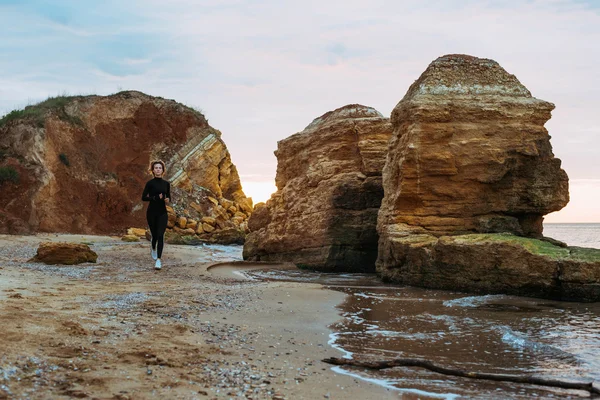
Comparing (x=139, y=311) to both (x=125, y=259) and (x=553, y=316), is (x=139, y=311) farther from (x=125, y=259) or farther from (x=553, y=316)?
(x=125, y=259)

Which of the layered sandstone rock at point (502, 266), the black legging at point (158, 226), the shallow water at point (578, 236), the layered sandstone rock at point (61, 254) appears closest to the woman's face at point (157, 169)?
the black legging at point (158, 226)

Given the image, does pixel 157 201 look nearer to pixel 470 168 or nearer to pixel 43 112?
pixel 470 168

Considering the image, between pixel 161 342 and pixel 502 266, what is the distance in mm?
5935

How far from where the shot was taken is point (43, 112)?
31.0m

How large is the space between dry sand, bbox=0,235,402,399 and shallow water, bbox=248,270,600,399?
314 mm

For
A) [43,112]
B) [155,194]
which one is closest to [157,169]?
[155,194]

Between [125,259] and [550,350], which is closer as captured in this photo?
[550,350]

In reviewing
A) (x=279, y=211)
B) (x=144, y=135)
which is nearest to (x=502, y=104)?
(x=279, y=211)

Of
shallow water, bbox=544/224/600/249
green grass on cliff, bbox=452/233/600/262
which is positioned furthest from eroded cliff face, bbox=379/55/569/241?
shallow water, bbox=544/224/600/249

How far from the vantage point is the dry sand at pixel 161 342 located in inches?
145

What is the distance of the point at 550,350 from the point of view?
5.48 metres

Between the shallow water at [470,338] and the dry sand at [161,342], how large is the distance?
31 cm

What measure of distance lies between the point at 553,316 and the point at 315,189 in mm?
7753

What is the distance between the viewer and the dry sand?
3692 millimetres
